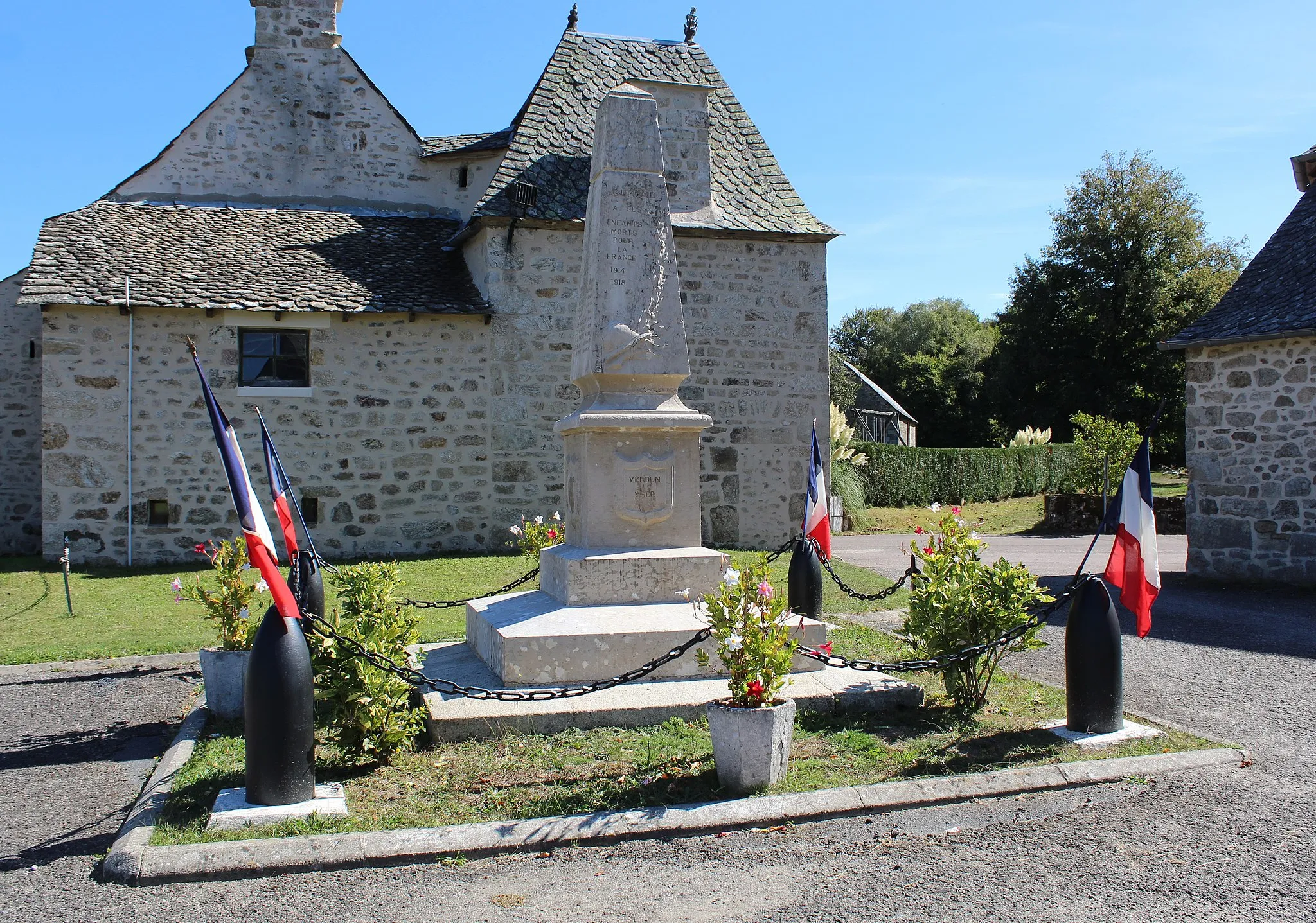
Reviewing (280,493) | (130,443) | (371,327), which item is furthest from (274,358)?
(280,493)

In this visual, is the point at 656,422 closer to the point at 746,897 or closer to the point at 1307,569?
the point at 746,897

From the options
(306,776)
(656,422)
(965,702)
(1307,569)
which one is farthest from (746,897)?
(1307,569)

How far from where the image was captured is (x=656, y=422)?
6.84 meters

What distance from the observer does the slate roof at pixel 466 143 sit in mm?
17922

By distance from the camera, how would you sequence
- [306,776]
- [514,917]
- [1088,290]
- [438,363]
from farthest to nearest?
[1088,290], [438,363], [306,776], [514,917]

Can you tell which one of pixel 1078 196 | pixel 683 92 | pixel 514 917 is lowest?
pixel 514 917

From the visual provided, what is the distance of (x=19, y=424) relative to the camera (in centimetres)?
1617

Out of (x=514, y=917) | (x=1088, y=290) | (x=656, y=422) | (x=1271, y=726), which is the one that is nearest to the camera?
(x=514, y=917)

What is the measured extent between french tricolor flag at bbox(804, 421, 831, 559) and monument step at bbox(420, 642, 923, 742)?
1.69 metres

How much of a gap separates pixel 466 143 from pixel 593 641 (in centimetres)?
1506

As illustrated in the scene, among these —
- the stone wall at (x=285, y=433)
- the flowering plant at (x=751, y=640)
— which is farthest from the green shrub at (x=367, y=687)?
the stone wall at (x=285, y=433)

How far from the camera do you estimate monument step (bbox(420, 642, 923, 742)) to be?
5.55m

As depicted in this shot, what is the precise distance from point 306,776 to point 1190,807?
4.04 m

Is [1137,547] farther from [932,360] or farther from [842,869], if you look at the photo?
[932,360]
